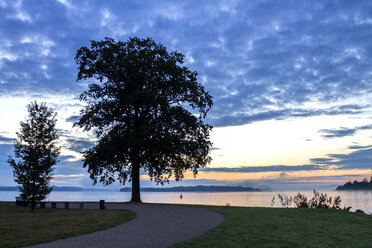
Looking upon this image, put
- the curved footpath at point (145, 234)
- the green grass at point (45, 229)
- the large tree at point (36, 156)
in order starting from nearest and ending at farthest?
the curved footpath at point (145, 234)
the green grass at point (45, 229)
the large tree at point (36, 156)

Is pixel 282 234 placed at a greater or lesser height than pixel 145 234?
lesser

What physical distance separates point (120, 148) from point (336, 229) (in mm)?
24071

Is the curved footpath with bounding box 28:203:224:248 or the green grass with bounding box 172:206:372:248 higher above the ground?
the curved footpath with bounding box 28:203:224:248

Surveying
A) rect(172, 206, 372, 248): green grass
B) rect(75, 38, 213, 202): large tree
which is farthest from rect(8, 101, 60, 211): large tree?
rect(172, 206, 372, 248): green grass

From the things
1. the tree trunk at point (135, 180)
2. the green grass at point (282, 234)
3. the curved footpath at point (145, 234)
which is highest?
the tree trunk at point (135, 180)

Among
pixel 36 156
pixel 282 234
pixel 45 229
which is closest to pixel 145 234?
pixel 45 229

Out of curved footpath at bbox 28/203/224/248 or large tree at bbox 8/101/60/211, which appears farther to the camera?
large tree at bbox 8/101/60/211

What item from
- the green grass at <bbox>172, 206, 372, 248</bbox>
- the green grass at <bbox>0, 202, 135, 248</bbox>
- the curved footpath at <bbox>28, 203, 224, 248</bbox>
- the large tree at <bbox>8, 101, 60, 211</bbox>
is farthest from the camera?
the large tree at <bbox>8, 101, 60, 211</bbox>

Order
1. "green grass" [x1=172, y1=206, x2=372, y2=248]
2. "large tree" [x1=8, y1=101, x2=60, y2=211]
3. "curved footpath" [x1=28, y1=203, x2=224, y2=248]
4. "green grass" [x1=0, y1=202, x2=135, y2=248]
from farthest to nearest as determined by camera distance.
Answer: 1. "large tree" [x1=8, y1=101, x2=60, y2=211]
2. "green grass" [x1=0, y1=202, x2=135, y2=248]
3. "green grass" [x1=172, y1=206, x2=372, y2=248]
4. "curved footpath" [x1=28, y1=203, x2=224, y2=248]

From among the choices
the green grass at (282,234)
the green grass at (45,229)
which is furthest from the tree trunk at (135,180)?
the green grass at (282,234)

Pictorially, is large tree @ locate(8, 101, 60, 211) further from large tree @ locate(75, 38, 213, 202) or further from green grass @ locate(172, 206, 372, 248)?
green grass @ locate(172, 206, 372, 248)

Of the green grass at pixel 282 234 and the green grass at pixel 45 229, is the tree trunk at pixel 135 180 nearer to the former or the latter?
the green grass at pixel 45 229

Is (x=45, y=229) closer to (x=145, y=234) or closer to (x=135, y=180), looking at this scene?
(x=145, y=234)

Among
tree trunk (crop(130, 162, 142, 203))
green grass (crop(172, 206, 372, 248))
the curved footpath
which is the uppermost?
tree trunk (crop(130, 162, 142, 203))
